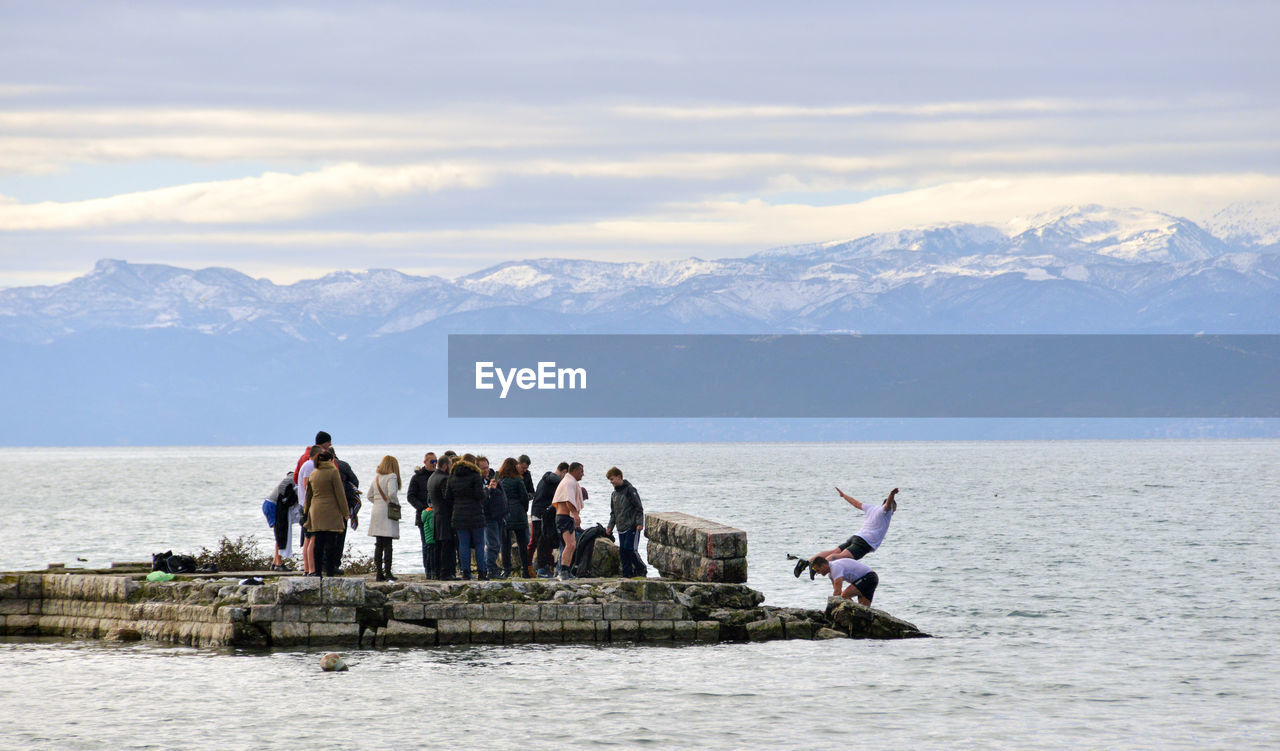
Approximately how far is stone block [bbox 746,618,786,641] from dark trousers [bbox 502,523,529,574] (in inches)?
163

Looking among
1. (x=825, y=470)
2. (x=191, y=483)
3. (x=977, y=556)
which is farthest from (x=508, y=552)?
(x=825, y=470)

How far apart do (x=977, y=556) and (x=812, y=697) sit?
2538 centimetres

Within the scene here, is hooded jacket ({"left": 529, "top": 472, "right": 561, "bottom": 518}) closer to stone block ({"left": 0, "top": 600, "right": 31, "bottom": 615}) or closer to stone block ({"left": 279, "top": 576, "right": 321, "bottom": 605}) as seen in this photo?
stone block ({"left": 279, "top": 576, "right": 321, "bottom": 605})

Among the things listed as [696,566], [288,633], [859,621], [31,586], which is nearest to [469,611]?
[288,633]

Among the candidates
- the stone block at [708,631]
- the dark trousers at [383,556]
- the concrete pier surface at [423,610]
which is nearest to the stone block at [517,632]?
the concrete pier surface at [423,610]

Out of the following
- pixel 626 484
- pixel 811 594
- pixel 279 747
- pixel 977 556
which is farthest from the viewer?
pixel 977 556

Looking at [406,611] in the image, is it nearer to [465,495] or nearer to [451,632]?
[451,632]

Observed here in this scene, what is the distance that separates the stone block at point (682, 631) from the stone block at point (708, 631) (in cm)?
12

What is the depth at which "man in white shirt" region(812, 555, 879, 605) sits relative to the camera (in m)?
22.7

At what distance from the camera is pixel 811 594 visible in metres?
30.6

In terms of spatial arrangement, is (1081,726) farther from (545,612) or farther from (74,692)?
(74,692)

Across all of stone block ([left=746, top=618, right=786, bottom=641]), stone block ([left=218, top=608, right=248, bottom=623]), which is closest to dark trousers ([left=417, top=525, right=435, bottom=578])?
stone block ([left=218, top=608, right=248, bottom=623])

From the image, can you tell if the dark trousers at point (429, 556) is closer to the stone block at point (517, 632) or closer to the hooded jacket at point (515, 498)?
the hooded jacket at point (515, 498)

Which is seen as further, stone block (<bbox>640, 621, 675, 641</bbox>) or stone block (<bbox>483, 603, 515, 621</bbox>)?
stone block (<bbox>640, 621, 675, 641</bbox>)
